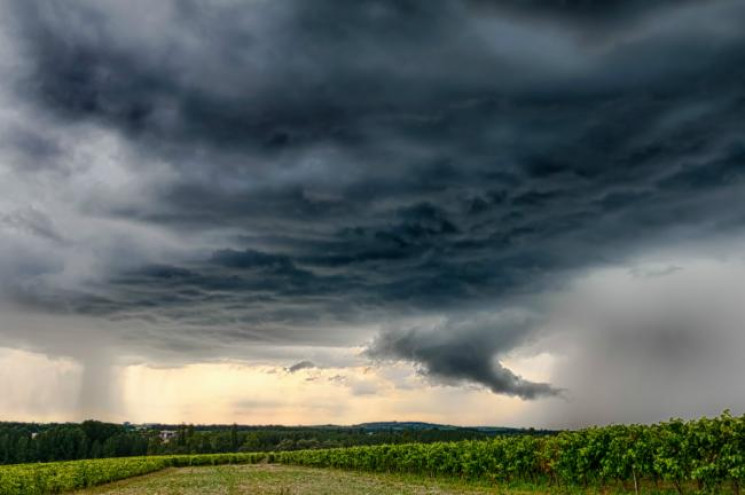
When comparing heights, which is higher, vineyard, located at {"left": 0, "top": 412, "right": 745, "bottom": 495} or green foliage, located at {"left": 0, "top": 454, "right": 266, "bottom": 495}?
vineyard, located at {"left": 0, "top": 412, "right": 745, "bottom": 495}

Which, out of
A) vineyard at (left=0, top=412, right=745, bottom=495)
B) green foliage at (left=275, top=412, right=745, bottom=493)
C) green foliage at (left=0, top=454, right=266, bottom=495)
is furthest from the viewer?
green foliage at (left=0, top=454, right=266, bottom=495)

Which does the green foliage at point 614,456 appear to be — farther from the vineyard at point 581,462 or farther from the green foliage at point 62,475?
the green foliage at point 62,475

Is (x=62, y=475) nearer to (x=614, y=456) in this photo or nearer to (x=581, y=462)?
(x=581, y=462)

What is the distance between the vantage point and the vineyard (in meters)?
32.2

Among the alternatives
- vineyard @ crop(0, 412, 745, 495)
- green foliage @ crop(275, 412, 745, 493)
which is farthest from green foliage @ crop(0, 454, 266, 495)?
green foliage @ crop(275, 412, 745, 493)

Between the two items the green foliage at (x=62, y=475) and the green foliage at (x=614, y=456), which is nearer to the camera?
the green foliage at (x=614, y=456)

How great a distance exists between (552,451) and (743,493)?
16.0 metres

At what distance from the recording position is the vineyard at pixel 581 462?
106 ft

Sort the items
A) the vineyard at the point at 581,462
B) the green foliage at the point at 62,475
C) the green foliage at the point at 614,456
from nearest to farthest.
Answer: the green foliage at the point at 614,456 < the vineyard at the point at 581,462 < the green foliage at the point at 62,475

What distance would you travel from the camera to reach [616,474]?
130ft

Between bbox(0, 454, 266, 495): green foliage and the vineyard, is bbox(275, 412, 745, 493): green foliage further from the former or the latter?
bbox(0, 454, 266, 495): green foliage

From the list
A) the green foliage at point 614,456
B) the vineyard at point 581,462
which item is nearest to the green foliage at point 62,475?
the vineyard at point 581,462

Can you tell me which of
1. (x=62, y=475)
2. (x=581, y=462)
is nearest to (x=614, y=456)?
(x=581, y=462)

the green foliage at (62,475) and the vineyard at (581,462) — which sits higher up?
the vineyard at (581,462)
